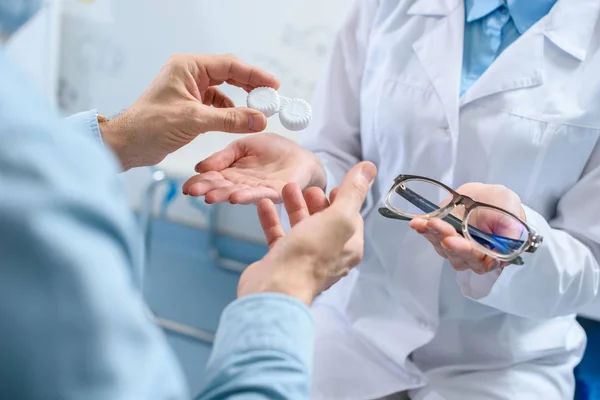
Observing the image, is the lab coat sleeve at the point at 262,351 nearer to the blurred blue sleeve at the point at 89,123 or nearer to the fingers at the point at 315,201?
the fingers at the point at 315,201

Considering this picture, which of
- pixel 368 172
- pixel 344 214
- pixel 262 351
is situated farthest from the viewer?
pixel 368 172

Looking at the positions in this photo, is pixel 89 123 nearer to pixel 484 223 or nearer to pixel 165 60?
pixel 484 223

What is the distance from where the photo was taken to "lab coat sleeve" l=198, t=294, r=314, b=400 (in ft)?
1.48

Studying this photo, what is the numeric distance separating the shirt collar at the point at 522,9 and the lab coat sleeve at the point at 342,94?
0.20 m

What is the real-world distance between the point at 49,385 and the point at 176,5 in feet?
5.81

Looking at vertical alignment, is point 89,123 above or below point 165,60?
above

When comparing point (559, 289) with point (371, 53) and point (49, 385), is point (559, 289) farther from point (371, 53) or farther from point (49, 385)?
point (49, 385)

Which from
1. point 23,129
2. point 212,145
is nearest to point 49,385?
point 23,129

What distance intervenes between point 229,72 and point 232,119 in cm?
15

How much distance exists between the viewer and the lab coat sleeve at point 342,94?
3.64 ft

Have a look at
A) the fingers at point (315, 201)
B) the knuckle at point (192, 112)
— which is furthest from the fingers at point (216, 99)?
the fingers at point (315, 201)

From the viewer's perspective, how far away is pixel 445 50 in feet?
3.28

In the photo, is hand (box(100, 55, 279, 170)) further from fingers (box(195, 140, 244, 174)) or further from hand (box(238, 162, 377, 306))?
hand (box(238, 162, 377, 306))

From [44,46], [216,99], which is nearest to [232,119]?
[216,99]
